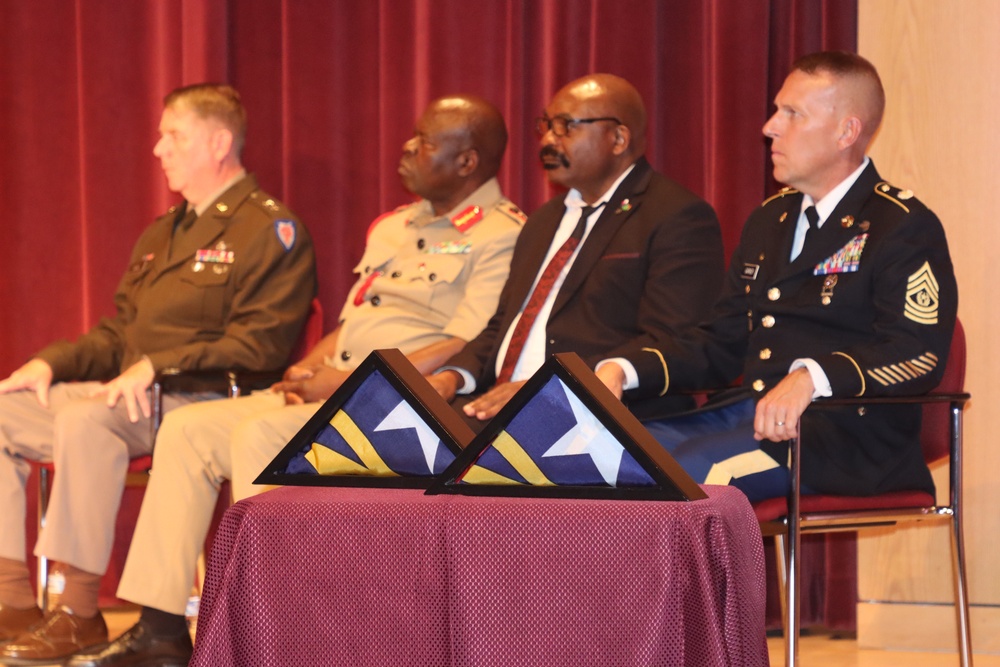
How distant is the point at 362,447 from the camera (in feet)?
5.68

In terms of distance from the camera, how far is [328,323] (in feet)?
14.0

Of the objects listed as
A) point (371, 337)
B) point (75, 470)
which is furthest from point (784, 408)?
point (75, 470)

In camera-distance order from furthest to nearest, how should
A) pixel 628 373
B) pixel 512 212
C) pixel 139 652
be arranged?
1. pixel 512 212
2. pixel 139 652
3. pixel 628 373

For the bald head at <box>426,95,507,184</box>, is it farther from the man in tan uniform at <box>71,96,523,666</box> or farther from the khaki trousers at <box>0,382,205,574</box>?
the khaki trousers at <box>0,382,205,574</box>

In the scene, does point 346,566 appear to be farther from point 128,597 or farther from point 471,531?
point 128,597

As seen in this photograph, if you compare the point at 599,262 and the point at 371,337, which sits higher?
the point at 599,262

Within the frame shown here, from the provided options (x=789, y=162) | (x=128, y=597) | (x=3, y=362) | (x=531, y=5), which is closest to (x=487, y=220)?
(x=531, y=5)

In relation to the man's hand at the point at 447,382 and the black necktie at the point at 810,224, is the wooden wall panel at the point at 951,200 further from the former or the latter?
the man's hand at the point at 447,382

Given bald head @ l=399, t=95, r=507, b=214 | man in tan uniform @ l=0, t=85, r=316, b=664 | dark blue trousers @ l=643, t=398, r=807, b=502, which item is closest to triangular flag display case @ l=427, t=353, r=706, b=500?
dark blue trousers @ l=643, t=398, r=807, b=502

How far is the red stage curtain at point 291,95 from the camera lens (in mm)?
3736

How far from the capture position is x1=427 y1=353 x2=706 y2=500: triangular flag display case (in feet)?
5.13

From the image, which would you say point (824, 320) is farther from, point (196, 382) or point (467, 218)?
point (196, 382)

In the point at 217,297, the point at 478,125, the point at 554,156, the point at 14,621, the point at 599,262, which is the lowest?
the point at 14,621

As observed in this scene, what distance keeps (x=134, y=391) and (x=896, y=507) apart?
2004mm
